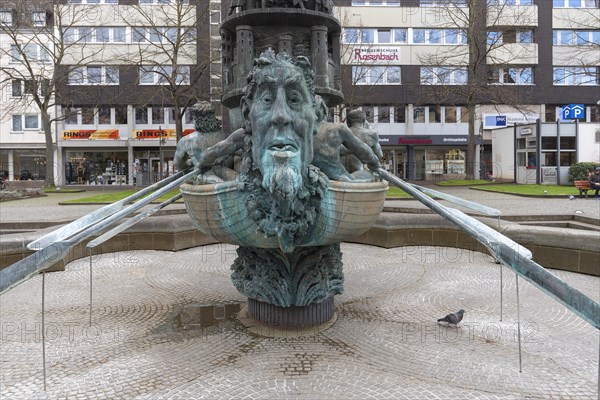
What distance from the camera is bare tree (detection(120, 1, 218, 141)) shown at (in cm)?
2734

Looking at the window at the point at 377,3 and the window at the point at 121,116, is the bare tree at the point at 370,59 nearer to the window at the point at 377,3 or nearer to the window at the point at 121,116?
the window at the point at 377,3

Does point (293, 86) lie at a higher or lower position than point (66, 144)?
lower

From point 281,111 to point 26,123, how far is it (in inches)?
1778

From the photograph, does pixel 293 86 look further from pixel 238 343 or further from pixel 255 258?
pixel 238 343

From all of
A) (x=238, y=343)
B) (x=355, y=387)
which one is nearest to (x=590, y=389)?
(x=355, y=387)

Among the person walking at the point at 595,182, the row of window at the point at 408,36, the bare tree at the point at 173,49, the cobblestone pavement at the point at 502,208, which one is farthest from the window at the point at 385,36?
the person walking at the point at 595,182

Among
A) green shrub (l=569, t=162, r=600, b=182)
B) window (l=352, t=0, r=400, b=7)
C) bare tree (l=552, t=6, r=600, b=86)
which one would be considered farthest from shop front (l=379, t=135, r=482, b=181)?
green shrub (l=569, t=162, r=600, b=182)

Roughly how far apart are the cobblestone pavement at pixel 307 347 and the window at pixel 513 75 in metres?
38.1

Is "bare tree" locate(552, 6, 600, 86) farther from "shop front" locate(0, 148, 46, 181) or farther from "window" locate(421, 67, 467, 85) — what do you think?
"shop front" locate(0, 148, 46, 181)

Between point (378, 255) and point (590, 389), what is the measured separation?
557 cm

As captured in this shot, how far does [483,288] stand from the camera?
6863 mm

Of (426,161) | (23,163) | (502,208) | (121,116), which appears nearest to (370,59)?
(426,161)

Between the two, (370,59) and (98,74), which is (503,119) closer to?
(370,59)

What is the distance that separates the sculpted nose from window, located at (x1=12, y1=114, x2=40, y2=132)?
44363 millimetres
